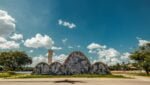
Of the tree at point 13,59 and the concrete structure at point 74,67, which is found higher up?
the tree at point 13,59

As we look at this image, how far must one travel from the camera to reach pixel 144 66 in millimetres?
65000

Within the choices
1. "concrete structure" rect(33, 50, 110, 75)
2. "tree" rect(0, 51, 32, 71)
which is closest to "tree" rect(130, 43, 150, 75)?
"concrete structure" rect(33, 50, 110, 75)

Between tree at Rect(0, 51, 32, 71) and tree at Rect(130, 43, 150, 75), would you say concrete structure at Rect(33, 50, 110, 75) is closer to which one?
tree at Rect(130, 43, 150, 75)

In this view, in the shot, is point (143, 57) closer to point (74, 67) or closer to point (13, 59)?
point (74, 67)

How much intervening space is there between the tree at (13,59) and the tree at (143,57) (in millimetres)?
43847

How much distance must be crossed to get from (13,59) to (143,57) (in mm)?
52055

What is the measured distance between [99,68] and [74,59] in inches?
240

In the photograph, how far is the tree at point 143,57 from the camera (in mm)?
64075

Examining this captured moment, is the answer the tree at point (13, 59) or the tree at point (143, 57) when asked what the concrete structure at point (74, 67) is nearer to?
the tree at point (143, 57)

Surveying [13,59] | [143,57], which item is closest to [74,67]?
[143,57]

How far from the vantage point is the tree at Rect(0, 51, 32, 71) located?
94.2m

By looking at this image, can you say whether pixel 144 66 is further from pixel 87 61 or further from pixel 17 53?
pixel 17 53

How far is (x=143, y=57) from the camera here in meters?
68.1

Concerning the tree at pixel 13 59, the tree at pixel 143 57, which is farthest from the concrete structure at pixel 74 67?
the tree at pixel 13 59
